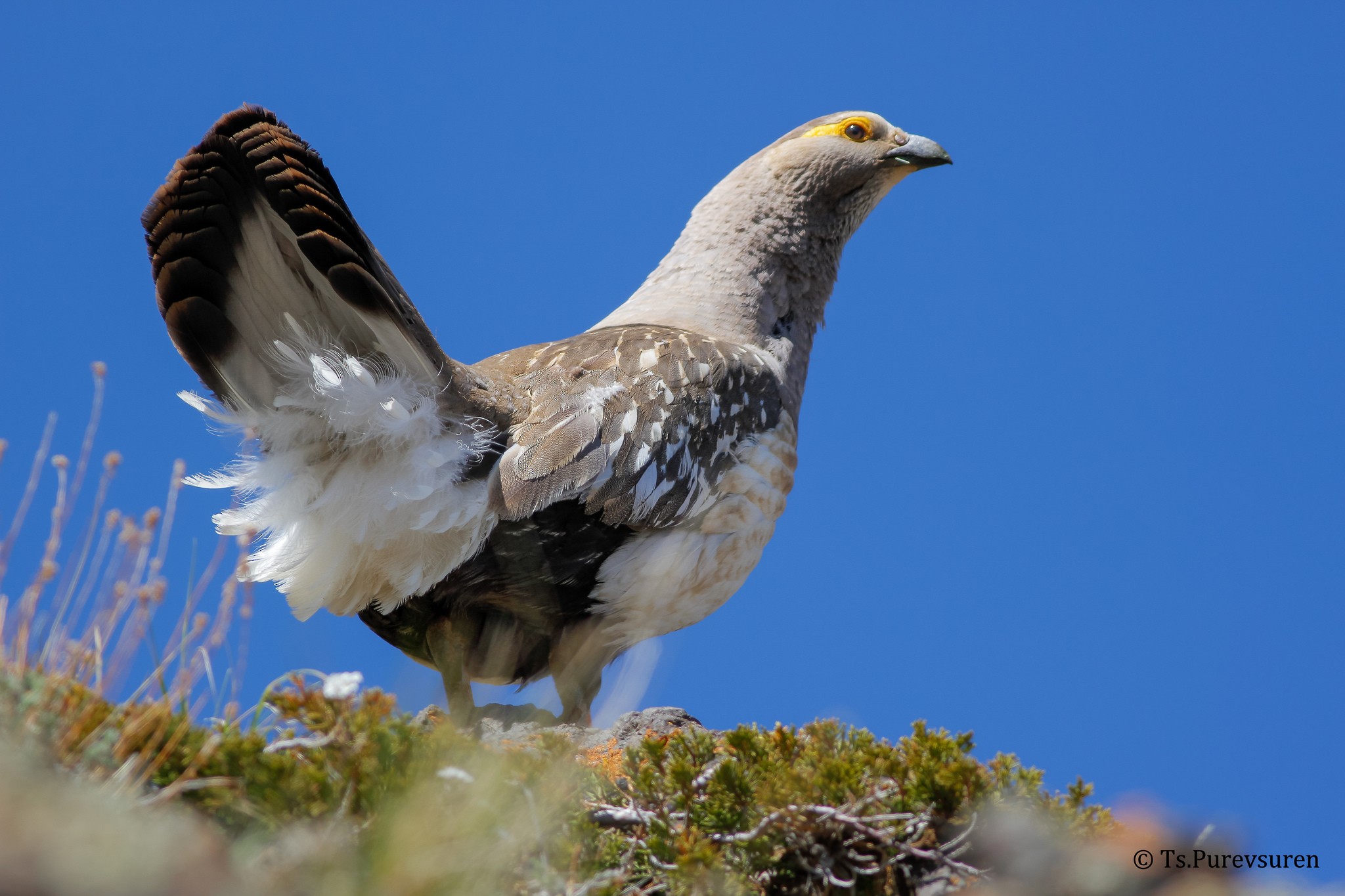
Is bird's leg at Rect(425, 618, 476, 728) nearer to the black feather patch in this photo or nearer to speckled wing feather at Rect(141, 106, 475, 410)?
the black feather patch

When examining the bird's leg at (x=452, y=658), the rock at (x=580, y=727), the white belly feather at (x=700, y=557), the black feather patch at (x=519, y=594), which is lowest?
the rock at (x=580, y=727)

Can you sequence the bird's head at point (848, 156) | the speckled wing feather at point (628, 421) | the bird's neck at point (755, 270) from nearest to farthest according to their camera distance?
the speckled wing feather at point (628, 421) → the bird's neck at point (755, 270) → the bird's head at point (848, 156)

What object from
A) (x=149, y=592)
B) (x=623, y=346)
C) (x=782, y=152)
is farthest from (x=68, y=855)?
(x=782, y=152)

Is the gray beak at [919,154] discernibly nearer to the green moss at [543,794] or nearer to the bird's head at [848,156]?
the bird's head at [848,156]

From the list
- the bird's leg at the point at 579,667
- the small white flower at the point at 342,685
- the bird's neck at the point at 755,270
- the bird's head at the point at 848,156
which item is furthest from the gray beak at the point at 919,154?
the small white flower at the point at 342,685

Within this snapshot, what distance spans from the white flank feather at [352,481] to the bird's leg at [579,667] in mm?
805

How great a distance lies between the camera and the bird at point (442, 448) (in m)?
4.86

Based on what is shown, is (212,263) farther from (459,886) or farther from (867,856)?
(867,856)

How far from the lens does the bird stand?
486 cm

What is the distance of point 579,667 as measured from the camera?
234 inches

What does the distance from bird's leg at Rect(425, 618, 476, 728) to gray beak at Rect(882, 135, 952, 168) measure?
4559mm

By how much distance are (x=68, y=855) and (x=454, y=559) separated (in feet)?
11.5

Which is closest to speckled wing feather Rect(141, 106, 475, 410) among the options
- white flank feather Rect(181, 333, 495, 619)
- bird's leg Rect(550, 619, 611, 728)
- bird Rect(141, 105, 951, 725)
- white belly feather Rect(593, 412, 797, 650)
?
bird Rect(141, 105, 951, 725)

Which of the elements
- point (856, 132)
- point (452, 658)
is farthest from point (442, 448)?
point (856, 132)
